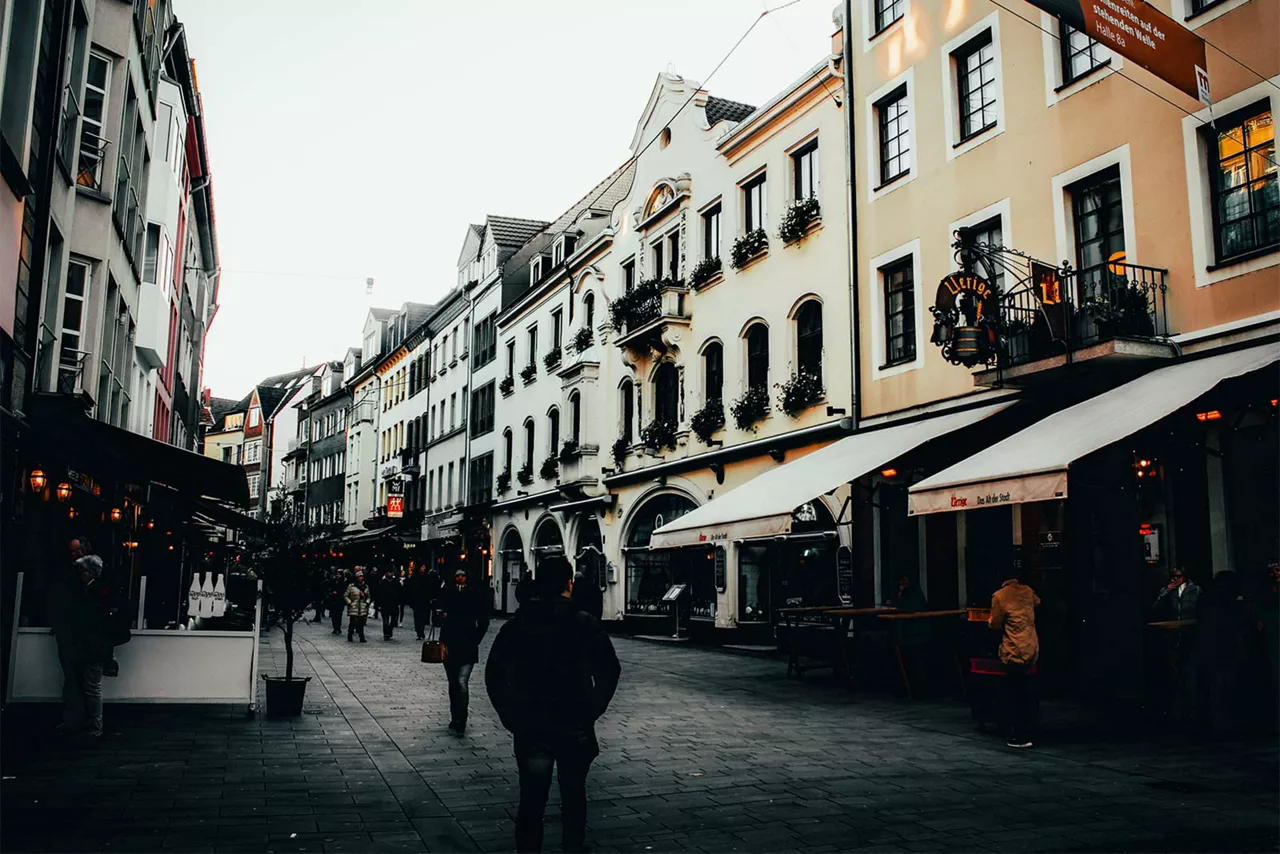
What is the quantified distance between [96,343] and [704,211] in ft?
45.3

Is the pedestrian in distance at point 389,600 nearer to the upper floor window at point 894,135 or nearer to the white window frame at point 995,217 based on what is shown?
the upper floor window at point 894,135

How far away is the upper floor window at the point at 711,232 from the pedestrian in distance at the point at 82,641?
17011mm

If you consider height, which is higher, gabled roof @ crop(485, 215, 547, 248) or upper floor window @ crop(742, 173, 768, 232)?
gabled roof @ crop(485, 215, 547, 248)

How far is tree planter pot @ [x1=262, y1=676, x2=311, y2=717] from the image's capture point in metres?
11.8

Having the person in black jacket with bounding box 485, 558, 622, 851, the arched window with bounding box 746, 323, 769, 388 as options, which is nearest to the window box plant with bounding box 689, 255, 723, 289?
the arched window with bounding box 746, 323, 769, 388

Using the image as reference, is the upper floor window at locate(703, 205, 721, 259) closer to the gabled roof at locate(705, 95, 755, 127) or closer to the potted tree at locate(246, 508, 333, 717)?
the gabled roof at locate(705, 95, 755, 127)

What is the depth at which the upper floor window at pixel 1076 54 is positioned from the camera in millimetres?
14773

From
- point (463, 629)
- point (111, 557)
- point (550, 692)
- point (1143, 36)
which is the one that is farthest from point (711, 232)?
point (550, 692)

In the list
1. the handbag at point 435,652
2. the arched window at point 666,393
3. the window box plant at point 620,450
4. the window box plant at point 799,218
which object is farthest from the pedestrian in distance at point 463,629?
the window box plant at point 620,450

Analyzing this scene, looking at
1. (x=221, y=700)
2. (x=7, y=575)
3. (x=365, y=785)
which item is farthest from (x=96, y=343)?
(x=365, y=785)

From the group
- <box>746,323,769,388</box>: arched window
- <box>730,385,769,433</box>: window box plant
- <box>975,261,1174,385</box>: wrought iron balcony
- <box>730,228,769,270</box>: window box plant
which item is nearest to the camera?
<box>975,261,1174,385</box>: wrought iron balcony

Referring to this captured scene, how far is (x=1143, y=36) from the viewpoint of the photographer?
394 inches

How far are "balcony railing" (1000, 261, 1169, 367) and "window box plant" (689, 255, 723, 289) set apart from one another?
10.9m

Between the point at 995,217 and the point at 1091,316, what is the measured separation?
12.8ft
